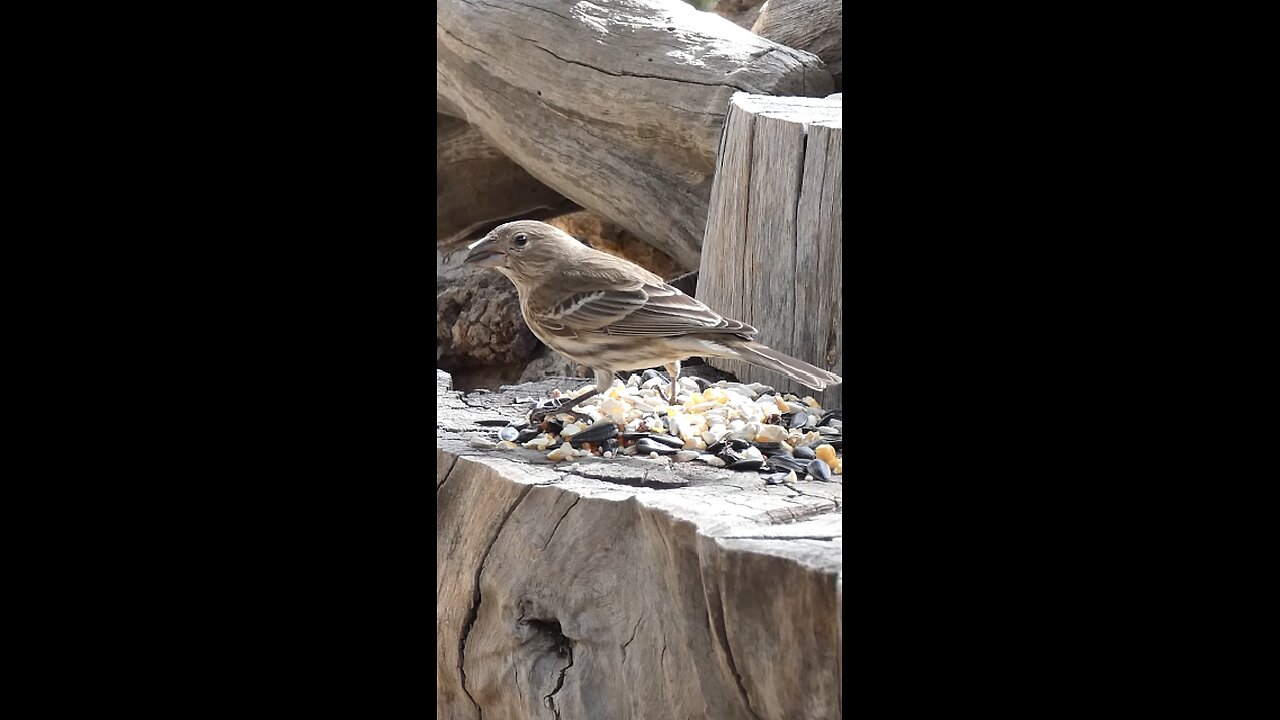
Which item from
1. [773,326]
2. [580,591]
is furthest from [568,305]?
[580,591]

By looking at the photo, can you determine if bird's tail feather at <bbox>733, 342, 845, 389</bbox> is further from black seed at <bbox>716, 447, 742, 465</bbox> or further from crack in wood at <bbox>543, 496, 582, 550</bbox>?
crack in wood at <bbox>543, 496, 582, 550</bbox>

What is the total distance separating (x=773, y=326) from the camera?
2797mm

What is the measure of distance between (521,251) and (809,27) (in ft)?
5.46

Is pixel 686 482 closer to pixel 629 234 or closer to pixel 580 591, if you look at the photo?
pixel 580 591

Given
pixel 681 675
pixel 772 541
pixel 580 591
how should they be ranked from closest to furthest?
pixel 772 541, pixel 681 675, pixel 580 591

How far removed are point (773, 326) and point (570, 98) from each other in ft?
4.35

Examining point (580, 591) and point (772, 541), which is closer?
point (772, 541)

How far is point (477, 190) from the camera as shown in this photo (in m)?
4.50

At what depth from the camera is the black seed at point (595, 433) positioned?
2.20 m

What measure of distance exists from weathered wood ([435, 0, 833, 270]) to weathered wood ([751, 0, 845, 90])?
0.17 metres

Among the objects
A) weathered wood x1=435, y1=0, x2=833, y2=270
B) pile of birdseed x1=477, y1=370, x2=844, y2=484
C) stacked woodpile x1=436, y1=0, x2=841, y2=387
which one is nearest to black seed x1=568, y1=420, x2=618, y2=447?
pile of birdseed x1=477, y1=370, x2=844, y2=484
